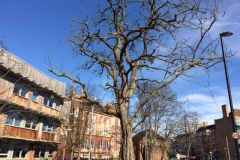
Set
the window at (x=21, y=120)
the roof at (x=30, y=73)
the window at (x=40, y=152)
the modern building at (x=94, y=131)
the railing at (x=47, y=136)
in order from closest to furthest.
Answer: the roof at (x=30, y=73) → the window at (x=21, y=120) → the window at (x=40, y=152) → the railing at (x=47, y=136) → the modern building at (x=94, y=131)

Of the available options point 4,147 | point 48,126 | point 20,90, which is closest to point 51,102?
point 48,126

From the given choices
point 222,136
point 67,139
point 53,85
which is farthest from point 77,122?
point 222,136

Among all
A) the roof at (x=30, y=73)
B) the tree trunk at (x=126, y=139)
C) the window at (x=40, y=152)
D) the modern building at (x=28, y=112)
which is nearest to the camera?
the tree trunk at (x=126, y=139)

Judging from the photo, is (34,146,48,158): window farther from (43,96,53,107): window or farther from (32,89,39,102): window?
(32,89,39,102): window

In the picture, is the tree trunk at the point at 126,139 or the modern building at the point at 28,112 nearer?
the tree trunk at the point at 126,139

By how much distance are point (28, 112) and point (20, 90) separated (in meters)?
2.65

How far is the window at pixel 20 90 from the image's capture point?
23328 mm

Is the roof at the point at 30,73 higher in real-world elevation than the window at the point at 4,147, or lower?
higher

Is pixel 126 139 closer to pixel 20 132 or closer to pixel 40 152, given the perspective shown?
pixel 20 132

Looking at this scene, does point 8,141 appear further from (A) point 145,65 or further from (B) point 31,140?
(A) point 145,65

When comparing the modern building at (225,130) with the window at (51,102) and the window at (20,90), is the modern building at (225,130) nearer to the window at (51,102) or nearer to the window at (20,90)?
the window at (51,102)

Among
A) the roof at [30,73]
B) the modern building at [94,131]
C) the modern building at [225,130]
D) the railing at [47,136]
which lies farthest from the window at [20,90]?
the modern building at [225,130]

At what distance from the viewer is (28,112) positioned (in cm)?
2494

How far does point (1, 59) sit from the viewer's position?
1983cm
